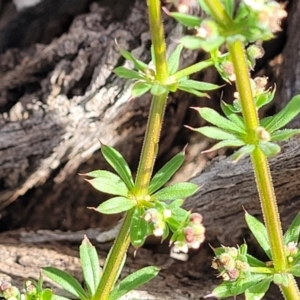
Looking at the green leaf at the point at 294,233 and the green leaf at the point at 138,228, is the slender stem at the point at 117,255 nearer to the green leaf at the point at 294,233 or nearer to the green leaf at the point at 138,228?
the green leaf at the point at 138,228

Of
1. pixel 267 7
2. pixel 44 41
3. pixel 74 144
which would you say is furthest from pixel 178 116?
pixel 267 7

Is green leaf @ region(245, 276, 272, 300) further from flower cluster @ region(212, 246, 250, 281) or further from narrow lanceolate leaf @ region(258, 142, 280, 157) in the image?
narrow lanceolate leaf @ region(258, 142, 280, 157)

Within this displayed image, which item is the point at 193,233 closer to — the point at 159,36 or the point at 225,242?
the point at 159,36

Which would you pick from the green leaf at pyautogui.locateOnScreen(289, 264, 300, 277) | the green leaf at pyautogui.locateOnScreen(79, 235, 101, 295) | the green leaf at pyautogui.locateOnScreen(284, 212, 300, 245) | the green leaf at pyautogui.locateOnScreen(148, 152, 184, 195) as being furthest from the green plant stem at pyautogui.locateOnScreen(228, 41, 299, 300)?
the green leaf at pyautogui.locateOnScreen(79, 235, 101, 295)

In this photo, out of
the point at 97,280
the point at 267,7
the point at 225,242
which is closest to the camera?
the point at 267,7

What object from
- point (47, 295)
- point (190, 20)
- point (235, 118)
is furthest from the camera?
point (47, 295)

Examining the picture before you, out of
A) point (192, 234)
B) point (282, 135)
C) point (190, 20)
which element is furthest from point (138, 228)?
point (190, 20)

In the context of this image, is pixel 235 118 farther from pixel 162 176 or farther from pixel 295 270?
pixel 295 270
